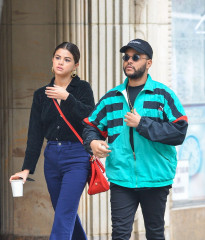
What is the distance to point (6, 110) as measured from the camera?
736 cm

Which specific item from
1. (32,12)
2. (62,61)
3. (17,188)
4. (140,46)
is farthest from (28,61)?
(140,46)

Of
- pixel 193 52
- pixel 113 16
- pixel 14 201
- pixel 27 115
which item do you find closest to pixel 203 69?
pixel 193 52

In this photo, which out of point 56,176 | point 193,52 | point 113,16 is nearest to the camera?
point 56,176

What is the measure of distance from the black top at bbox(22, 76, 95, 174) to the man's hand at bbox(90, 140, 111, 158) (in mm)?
639

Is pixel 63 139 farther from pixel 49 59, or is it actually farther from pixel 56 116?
pixel 49 59

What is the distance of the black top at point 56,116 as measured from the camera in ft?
17.4

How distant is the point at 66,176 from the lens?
5.31 m

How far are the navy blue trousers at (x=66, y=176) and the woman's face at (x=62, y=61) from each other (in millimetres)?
567

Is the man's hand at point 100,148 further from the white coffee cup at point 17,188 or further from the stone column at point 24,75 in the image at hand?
the stone column at point 24,75

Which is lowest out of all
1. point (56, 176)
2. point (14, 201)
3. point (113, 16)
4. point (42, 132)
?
point (14, 201)

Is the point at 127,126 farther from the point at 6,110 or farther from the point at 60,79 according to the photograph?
the point at 6,110

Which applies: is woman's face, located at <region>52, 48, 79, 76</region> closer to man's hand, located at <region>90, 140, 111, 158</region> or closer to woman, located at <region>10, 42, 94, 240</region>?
woman, located at <region>10, 42, 94, 240</region>

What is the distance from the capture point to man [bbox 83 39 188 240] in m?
4.66

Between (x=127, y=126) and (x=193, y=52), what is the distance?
331cm
